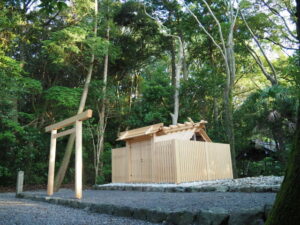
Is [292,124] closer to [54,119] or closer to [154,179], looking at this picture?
[154,179]

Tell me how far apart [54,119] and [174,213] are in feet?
39.0

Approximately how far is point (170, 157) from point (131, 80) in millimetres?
9470

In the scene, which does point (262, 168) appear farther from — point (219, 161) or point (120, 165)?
point (120, 165)

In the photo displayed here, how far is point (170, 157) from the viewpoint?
943 cm

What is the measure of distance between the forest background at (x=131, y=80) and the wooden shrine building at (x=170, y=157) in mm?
1169

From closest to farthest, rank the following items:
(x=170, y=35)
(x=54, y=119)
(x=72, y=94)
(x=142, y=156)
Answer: (x=142, y=156) < (x=72, y=94) < (x=54, y=119) < (x=170, y=35)

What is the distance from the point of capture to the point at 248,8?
55.5 feet

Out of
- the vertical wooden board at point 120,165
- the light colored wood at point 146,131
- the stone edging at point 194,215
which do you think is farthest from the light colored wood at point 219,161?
the stone edging at point 194,215

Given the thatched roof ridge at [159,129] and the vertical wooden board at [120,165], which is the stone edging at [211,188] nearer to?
the vertical wooden board at [120,165]

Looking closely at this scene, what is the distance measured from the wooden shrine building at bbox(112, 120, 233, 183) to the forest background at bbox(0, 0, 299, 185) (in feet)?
3.84

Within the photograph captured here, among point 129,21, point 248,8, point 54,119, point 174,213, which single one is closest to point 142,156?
point 54,119

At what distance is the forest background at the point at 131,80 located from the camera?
40.2ft

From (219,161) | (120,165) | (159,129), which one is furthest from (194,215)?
(120,165)

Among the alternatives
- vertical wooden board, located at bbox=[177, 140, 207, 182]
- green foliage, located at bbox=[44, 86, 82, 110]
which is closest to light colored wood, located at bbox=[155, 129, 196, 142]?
vertical wooden board, located at bbox=[177, 140, 207, 182]
